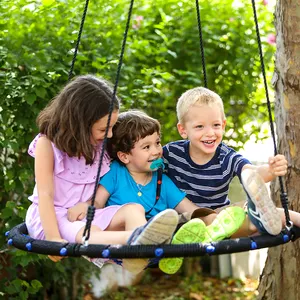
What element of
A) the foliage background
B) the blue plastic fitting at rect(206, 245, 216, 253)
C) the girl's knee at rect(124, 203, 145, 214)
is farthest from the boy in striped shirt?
the foliage background

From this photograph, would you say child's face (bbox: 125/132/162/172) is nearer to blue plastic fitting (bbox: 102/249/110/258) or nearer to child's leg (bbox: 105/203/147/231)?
child's leg (bbox: 105/203/147/231)

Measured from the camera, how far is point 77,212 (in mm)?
2596

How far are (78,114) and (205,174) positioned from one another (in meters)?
0.60

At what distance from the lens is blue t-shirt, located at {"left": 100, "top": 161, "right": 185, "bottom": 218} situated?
8.93 ft

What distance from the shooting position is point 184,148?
286cm

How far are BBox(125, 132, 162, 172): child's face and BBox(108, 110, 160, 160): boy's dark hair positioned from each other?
0.05 feet

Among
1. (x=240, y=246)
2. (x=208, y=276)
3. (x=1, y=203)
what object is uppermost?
(x=1, y=203)

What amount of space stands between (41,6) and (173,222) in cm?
209

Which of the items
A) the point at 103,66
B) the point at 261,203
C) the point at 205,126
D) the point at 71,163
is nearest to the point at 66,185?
the point at 71,163

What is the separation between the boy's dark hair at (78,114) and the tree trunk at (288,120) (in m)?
1.19

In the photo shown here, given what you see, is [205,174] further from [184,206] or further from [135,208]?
[135,208]

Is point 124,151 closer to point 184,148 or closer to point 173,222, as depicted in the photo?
point 184,148

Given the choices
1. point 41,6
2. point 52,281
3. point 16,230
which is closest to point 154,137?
point 16,230

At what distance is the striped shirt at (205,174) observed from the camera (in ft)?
9.16
